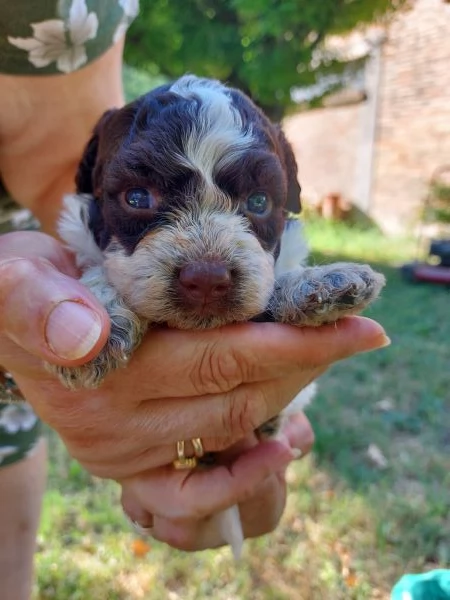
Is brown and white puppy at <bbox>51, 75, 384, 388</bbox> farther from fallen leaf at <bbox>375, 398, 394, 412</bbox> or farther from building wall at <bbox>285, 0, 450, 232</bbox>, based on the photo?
building wall at <bbox>285, 0, 450, 232</bbox>

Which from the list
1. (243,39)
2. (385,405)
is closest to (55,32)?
(385,405)

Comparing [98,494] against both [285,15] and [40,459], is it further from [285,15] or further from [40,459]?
[285,15]

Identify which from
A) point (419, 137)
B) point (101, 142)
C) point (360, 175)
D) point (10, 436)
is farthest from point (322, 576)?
point (360, 175)

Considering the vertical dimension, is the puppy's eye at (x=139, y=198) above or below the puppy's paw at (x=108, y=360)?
above

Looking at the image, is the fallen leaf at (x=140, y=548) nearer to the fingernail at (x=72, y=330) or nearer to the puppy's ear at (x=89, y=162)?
the puppy's ear at (x=89, y=162)

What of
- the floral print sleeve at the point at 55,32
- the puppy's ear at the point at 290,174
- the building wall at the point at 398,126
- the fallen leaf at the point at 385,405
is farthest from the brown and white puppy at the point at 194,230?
the building wall at the point at 398,126

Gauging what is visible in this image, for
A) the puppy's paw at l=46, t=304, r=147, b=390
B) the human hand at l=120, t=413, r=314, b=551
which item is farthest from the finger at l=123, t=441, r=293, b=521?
the puppy's paw at l=46, t=304, r=147, b=390

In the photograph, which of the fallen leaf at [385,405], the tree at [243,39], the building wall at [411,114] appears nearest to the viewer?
the fallen leaf at [385,405]
